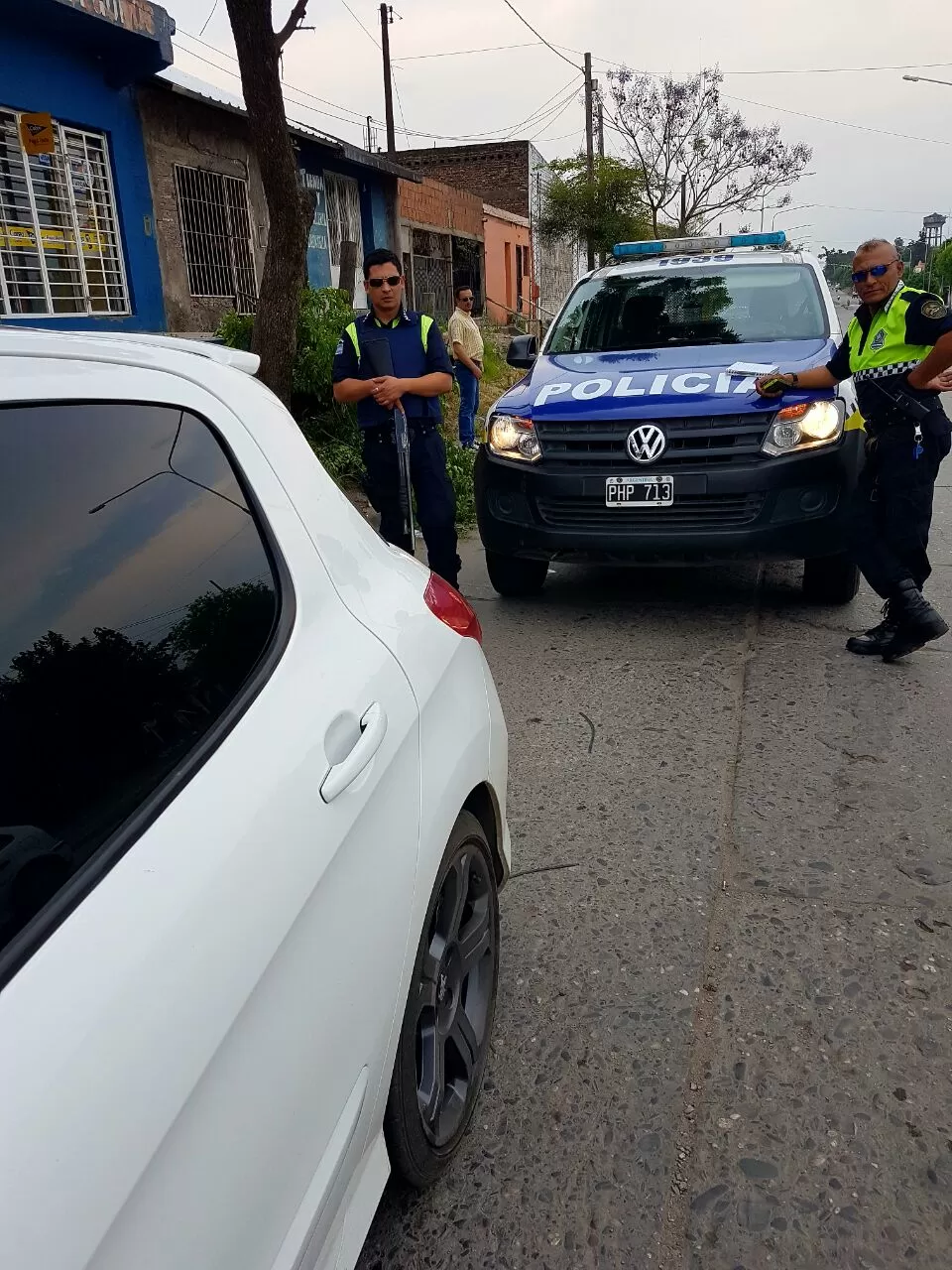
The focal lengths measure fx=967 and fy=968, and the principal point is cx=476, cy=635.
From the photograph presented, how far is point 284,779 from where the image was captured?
4.21 ft

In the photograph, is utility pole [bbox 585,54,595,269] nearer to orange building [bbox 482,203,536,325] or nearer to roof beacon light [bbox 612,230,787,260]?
orange building [bbox 482,203,536,325]

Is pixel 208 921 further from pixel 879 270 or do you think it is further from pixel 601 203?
pixel 601 203

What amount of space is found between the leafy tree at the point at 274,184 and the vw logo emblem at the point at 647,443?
3.09m

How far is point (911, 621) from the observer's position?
4.21 metres

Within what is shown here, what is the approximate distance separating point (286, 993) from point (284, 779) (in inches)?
10.6

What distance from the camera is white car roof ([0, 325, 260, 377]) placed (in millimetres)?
1247

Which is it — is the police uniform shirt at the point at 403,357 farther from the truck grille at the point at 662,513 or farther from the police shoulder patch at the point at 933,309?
the police shoulder patch at the point at 933,309

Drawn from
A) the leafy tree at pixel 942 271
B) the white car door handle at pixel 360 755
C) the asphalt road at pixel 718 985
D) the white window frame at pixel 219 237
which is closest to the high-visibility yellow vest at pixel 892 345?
the asphalt road at pixel 718 985

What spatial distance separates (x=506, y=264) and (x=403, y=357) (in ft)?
94.9

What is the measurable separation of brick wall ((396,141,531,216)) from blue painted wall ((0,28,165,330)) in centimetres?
2800

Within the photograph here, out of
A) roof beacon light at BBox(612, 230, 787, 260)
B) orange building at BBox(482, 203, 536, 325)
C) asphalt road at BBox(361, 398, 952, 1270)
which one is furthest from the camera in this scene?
orange building at BBox(482, 203, 536, 325)

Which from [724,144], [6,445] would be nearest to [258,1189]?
[6,445]

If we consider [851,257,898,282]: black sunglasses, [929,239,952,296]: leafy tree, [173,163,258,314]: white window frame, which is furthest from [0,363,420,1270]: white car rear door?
[929,239,952,296]: leafy tree

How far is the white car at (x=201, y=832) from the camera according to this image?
0.91m
